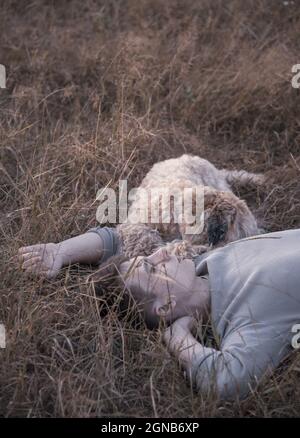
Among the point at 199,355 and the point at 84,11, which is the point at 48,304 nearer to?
the point at 199,355

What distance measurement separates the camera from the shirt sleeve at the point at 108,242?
134 inches

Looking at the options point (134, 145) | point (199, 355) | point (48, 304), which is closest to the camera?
point (199, 355)

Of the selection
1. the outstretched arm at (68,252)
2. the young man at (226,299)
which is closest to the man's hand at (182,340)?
the young man at (226,299)

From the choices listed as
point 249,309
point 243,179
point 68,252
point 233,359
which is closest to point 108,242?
point 68,252

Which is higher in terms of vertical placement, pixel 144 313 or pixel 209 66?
pixel 209 66

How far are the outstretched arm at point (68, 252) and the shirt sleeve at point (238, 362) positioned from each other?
941 mm

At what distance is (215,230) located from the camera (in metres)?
3.75

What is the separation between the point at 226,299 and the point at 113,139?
6.48 feet

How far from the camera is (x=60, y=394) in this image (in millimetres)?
2375

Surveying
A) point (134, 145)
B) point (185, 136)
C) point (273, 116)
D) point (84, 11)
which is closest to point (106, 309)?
point (134, 145)

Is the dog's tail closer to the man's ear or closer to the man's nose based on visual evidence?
the man's nose

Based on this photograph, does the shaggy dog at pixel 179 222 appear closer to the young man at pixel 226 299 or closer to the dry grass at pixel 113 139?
the dry grass at pixel 113 139

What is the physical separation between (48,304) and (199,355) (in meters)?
0.74

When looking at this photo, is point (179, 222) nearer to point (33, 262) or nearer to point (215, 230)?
point (215, 230)
